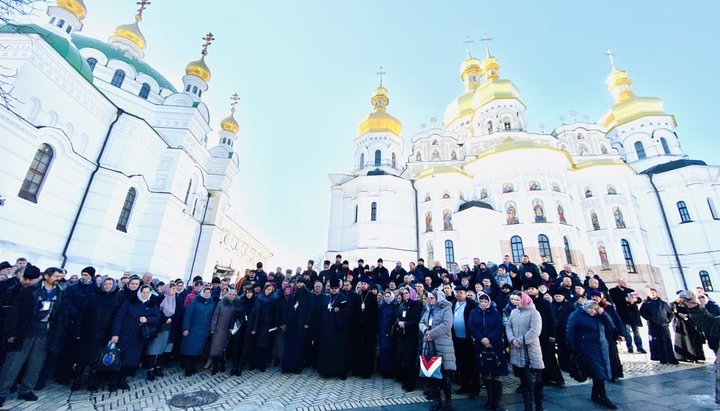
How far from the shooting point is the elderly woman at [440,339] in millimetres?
4521

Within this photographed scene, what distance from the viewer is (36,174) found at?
11.6m

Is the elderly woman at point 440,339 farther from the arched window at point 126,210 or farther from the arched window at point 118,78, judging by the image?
the arched window at point 118,78

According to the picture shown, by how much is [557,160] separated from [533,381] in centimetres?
2452

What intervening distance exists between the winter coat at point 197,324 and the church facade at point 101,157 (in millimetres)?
5375

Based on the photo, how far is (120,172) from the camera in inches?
580

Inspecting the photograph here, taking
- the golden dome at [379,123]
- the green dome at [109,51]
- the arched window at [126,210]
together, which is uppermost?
the golden dome at [379,123]

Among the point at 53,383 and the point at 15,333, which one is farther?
the point at 53,383

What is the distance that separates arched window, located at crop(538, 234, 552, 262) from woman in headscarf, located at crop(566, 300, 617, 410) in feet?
61.8

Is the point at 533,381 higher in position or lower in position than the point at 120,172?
lower

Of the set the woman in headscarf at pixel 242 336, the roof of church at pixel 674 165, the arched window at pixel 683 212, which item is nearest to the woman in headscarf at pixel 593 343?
the woman in headscarf at pixel 242 336

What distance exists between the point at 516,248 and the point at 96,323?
23.6m

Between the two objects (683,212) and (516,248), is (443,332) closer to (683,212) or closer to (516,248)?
(516,248)

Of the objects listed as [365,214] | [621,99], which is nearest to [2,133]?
[365,214]

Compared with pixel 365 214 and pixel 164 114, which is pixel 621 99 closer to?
pixel 365 214
